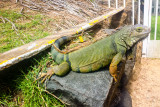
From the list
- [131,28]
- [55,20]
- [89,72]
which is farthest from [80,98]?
[55,20]

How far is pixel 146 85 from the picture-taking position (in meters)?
4.18

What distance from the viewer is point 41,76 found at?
2.13m

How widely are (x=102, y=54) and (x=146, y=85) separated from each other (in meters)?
2.66

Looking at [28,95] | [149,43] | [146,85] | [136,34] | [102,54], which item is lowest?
[146,85]

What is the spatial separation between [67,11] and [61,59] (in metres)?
3.00

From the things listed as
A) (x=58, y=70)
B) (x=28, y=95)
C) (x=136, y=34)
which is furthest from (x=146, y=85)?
(x=28, y=95)

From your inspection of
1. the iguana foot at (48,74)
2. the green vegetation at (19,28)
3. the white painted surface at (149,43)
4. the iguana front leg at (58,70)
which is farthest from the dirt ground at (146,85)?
the green vegetation at (19,28)

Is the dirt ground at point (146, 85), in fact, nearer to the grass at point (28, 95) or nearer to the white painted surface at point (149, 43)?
the white painted surface at point (149, 43)

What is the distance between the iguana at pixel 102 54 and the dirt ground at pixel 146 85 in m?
1.84

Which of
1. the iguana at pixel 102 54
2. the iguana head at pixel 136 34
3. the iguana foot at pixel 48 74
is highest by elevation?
the iguana head at pixel 136 34

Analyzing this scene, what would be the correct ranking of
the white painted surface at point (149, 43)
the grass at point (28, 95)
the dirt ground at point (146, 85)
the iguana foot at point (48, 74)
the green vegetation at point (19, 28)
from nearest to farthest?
the grass at point (28, 95), the iguana foot at point (48, 74), the green vegetation at point (19, 28), the dirt ground at point (146, 85), the white painted surface at point (149, 43)

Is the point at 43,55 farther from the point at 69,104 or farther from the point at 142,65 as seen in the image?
the point at 142,65

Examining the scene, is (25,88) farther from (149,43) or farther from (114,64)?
(149,43)

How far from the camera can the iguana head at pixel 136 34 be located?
86.4 inches
